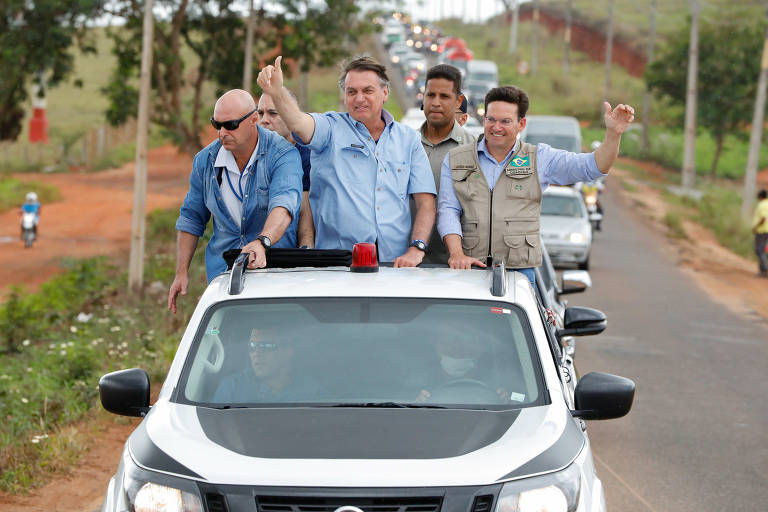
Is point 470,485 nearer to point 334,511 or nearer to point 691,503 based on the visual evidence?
point 334,511

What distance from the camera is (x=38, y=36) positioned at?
27.1 m

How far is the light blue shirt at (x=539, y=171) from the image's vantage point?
6.27m

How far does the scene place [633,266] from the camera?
24781 mm

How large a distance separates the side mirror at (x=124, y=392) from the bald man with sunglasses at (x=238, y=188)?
1.22 meters

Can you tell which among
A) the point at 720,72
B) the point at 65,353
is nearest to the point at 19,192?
the point at 65,353

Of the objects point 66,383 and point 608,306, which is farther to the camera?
point 608,306

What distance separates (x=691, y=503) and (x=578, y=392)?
3.32 metres

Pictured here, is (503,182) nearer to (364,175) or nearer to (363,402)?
(364,175)

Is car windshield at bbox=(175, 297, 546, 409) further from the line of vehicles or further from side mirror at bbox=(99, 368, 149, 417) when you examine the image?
side mirror at bbox=(99, 368, 149, 417)

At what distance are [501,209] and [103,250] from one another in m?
25.7

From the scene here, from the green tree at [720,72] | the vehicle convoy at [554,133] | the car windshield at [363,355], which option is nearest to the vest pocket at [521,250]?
the car windshield at [363,355]

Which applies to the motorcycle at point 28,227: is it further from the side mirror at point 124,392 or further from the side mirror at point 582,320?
the side mirror at point 124,392

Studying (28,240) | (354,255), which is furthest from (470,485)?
(28,240)

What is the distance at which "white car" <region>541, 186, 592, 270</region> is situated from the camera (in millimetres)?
22188
